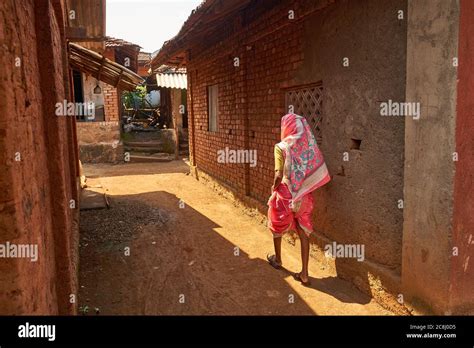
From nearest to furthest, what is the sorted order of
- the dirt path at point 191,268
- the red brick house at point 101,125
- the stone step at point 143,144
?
the dirt path at point 191,268 → the red brick house at point 101,125 → the stone step at point 143,144

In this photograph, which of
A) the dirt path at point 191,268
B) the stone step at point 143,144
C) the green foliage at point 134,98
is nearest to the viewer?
the dirt path at point 191,268

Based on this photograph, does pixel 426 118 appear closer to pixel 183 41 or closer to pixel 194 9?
pixel 194 9

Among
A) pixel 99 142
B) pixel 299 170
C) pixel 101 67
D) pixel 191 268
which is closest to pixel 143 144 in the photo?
pixel 99 142

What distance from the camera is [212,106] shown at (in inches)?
366

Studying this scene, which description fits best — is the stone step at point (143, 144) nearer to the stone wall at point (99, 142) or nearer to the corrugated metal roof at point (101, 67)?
→ the stone wall at point (99, 142)

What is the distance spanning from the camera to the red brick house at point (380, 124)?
2.89 m

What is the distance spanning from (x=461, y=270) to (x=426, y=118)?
1225 millimetres

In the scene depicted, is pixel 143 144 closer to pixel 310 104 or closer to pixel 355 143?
pixel 310 104

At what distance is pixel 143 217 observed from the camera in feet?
22.7

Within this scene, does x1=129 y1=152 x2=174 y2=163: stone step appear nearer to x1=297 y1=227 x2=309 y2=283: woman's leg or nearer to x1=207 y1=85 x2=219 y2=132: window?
x1=207 y1=85 x2=219 y2=132: window
